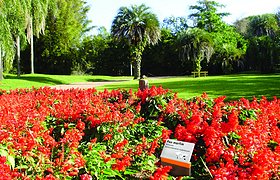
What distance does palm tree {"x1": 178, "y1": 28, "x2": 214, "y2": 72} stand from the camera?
36.5 m

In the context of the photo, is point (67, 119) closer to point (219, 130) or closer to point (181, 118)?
point (181, 118)

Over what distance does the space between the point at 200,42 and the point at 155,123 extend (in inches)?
1308

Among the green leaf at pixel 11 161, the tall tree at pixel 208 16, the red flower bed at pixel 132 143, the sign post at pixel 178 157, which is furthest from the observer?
the tall tree at pixel 208 16

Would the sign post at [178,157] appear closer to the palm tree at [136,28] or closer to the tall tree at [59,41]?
the palm tree at [136,28]

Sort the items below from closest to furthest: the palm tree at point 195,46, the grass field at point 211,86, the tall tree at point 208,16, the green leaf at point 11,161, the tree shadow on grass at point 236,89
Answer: the green leaf at point 11,161 < the tree shadow on grass at point 236,89 < the grass field at point 211,86 < the palm tree at point 195,46 < the tall tree at point 208,16

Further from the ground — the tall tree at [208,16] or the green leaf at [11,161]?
the tall tree at [208,16]

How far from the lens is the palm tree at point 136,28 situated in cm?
3266

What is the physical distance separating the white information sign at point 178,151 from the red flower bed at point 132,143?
0.59 feet

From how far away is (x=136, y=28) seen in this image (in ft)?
107

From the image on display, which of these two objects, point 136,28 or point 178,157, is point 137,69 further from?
point 178,157

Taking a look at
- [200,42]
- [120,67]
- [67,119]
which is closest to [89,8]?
[120,67]

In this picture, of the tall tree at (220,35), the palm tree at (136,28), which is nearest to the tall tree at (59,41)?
the palm tree at (136,28)

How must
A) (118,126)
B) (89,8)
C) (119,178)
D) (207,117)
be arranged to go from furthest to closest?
1. (89,8)
2. (207,117)
3. (118,126)
4. (119,178)

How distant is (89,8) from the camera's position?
48875 millimetres
